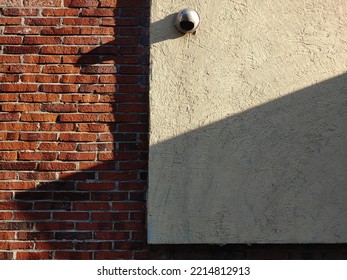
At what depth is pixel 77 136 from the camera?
12.6 feet

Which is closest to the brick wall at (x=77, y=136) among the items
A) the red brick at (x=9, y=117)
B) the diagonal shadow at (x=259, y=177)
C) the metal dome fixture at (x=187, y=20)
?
the red brick at (x=9, y=117)

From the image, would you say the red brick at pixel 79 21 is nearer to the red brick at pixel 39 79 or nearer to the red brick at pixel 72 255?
the red brick at pixel 39 79

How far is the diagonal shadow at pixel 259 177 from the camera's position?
12.1 feet

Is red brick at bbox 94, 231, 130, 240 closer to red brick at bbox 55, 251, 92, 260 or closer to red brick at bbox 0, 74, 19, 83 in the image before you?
red brick at bbox 55, 251, 92, 260

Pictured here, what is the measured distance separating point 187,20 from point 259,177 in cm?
122

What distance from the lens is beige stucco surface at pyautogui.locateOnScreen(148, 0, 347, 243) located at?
145 inches

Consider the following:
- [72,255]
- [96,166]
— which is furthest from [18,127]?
[72,255]

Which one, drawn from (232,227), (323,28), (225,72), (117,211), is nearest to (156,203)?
(117,211)

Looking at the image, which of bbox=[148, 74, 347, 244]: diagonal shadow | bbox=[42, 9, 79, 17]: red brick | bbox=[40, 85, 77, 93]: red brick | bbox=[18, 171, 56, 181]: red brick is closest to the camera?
bbox=[148, 74, 347, 244]: diagonal shadow

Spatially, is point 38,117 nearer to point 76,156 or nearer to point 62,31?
point 76,156

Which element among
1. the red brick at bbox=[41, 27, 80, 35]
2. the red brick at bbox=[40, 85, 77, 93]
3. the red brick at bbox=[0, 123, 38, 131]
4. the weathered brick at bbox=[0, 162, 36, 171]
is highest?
the red brick at bbox=[41, 27, 80, 35]

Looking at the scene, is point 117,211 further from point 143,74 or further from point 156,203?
point 143,74

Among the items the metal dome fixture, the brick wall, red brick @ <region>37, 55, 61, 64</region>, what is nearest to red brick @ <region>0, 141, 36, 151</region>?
the brick wall

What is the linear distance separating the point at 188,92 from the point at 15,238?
1573 millimetres
